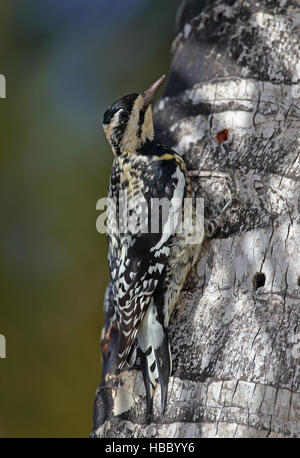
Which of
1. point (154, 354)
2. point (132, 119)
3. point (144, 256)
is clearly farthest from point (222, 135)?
point (154, 354)

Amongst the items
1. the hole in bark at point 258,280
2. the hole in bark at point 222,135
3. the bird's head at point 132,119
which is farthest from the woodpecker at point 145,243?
the hole in bark at point 258,280

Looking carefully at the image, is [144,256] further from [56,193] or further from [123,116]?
[56,193]

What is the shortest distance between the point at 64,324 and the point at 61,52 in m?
2.56

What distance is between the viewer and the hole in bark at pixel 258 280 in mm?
2992

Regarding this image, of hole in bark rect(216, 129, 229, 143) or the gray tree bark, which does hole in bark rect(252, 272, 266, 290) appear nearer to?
the gray tree bark

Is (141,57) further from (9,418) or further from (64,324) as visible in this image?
(9,418)

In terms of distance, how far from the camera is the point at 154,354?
10.2 feet

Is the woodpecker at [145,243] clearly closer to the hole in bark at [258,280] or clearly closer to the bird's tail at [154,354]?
the bird's tail at [154,354]

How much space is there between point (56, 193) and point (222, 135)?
2.91 metres

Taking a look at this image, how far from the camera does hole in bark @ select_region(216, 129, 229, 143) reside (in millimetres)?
3358

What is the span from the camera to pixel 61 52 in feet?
21.1

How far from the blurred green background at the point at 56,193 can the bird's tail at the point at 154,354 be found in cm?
249

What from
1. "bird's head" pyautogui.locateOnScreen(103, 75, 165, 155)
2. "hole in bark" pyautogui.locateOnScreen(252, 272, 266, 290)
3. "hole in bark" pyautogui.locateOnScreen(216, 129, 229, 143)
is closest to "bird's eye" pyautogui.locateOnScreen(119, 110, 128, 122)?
"bird's head" pyautogui.locateOnScreen(103, 75, 165, 155)
